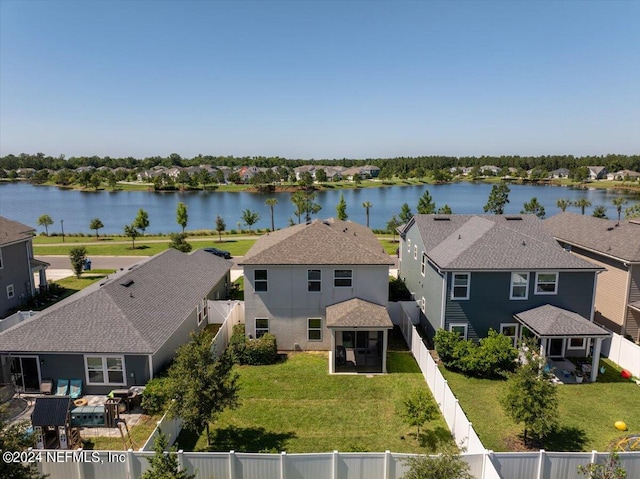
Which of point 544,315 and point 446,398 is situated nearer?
point 446,398

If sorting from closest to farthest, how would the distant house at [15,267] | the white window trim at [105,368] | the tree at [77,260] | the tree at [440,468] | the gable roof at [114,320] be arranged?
the tree at [440,468] → the white window trim at [105,368] → the gable roof at [114,320] → the distant house at [15,267] → the tree at [77,260]

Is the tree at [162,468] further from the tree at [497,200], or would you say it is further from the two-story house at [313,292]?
the tree at [497,200]

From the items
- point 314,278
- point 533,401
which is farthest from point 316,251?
point 533,401

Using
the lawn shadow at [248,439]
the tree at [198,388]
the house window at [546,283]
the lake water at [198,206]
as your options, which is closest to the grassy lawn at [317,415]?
the lawn shadow at [248,439]

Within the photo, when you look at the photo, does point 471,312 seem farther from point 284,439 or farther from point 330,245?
point 284,439

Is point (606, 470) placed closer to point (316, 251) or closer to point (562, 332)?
point (562, 332)

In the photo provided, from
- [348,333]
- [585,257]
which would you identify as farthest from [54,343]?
[585,257]
